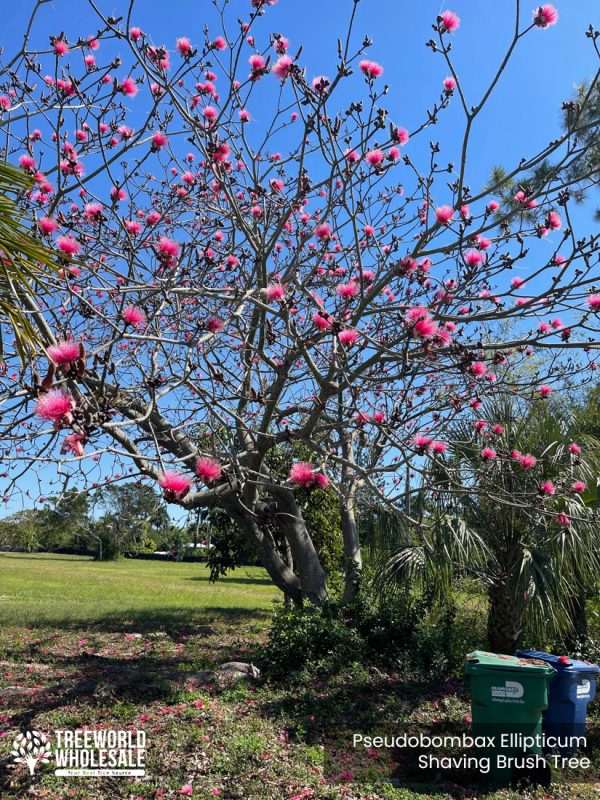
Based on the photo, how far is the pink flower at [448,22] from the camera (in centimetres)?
346

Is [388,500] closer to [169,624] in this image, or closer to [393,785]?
[393,785]

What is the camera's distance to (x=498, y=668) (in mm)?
4059

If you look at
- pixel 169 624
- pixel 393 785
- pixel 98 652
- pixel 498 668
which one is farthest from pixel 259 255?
pixel 169 624

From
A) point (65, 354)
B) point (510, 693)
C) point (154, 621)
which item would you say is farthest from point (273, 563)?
point (65, 354)

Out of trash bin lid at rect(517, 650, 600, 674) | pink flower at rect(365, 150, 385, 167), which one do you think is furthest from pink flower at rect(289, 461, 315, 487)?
trash bin lid at rect(517, 650, 600, 674)

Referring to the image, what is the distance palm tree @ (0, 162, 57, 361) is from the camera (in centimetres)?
253

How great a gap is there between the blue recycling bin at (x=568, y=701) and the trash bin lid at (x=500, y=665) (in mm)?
431

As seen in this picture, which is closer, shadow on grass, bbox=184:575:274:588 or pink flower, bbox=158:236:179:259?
pink flower, bbox=158:236:179:259

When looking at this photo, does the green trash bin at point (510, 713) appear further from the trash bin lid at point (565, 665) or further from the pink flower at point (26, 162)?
the pink flower at point (26, 162)

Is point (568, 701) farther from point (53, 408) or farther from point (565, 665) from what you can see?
point (53, 408)

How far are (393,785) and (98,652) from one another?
4115mm

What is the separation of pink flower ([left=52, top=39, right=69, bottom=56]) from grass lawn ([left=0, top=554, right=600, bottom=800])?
15.1 feet

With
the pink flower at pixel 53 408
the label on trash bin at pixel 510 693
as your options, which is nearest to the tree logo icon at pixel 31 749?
the pink flower at pixel 53 408

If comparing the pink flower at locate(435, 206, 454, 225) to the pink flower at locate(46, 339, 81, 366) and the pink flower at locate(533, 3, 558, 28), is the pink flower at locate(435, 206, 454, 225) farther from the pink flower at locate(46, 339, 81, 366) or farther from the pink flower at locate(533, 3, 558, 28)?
the pink flower at locate(46, 339, 81, 366)
